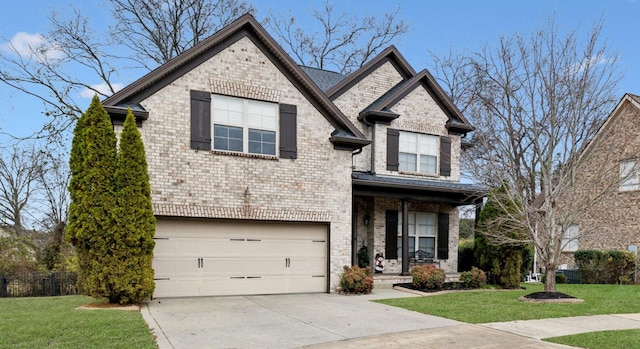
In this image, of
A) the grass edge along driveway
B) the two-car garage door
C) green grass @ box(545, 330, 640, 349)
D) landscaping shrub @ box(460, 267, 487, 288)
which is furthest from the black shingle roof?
green grass @ box(545, 330, 640, 349)

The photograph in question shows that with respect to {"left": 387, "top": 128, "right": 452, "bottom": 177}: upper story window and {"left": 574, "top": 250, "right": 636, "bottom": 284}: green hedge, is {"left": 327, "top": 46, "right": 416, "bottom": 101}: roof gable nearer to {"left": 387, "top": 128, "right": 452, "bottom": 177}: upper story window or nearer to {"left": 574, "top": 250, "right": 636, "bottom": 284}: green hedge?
{"left": 387, "top": 128, "right": 452, "bottom": 177}: upper story window

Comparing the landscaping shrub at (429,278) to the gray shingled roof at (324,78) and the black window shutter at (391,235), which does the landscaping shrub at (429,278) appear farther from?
the gray shingled roof at (324,78)

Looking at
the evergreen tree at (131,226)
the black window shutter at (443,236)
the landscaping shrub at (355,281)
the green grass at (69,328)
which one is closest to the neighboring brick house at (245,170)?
the landscaping shrub at (355,281)

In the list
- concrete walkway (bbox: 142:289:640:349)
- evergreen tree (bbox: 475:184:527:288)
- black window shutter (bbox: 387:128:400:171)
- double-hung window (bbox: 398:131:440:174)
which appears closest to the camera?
concrete walkway (bbox: 142:289:640:349)

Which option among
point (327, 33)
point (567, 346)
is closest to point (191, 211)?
point (567, 346)

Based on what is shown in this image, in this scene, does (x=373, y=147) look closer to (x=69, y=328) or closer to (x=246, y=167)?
(x=246, y=167)

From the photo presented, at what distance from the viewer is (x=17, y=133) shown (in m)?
20.2

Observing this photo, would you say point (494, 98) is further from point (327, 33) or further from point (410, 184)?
point (327, 33)

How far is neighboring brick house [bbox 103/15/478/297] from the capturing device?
1148 cm

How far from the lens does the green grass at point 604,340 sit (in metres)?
6.90

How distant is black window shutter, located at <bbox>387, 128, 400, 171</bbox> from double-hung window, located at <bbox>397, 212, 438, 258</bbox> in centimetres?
179

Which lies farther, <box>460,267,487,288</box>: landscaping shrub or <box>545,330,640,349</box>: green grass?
<box>460,267,487,288</box>: landscaping shrub

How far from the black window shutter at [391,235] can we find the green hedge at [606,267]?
27.0 ft

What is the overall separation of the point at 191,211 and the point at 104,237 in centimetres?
231
